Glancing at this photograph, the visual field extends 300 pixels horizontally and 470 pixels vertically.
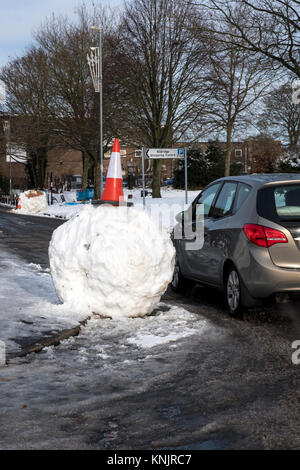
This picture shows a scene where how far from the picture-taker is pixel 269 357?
557cm

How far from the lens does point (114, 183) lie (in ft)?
25.0

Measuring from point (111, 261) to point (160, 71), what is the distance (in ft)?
99.5

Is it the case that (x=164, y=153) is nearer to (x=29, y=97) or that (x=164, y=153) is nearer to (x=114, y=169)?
(x=114, y=169)

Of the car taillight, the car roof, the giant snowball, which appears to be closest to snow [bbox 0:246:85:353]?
the giant snowball

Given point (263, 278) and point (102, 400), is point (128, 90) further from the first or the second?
point (102, 400)

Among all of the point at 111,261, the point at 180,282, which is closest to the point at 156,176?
the point at 180,282

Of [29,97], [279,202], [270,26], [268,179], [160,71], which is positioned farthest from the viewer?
[29,97]

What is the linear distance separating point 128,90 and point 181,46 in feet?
12.7

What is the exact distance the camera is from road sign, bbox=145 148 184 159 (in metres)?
26.2

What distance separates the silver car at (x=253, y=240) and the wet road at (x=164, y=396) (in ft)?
1.76

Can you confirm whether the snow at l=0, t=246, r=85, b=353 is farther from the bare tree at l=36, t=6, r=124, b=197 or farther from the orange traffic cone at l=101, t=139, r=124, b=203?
the bare tree at l=36, t=6, r=124, b=197

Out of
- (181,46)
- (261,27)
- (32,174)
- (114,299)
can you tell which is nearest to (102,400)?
(114,299)

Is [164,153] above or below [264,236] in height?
above

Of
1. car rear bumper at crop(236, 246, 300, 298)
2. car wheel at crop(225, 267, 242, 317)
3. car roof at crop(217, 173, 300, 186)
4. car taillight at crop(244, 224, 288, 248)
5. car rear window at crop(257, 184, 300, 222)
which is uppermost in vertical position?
car roof at crop(217, 173, 300, 186)
